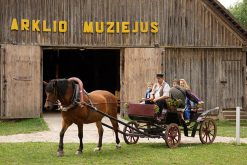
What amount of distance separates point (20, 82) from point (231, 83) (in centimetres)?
988

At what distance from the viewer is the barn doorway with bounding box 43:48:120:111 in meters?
32.8

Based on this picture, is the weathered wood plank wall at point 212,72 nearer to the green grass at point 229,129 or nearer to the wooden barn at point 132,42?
the wooden barn at point 132,42

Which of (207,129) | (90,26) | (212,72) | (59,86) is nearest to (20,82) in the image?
(90,26)

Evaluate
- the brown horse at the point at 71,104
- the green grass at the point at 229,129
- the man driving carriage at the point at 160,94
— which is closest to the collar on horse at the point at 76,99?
the brown horse at the point at 71,104

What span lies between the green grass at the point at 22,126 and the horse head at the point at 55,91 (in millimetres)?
6343

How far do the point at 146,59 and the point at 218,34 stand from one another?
12.0 ft

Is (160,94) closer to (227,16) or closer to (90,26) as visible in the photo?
(90,26)

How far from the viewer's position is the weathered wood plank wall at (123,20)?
22734 mm

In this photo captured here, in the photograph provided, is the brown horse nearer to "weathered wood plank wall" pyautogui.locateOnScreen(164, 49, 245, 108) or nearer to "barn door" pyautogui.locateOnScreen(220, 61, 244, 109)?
"weathered wood plank wall" pyautogui.locateOnScreen(164, 49, 245, 108)

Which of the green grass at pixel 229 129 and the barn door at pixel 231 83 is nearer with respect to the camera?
the green grass at pixel 229 129

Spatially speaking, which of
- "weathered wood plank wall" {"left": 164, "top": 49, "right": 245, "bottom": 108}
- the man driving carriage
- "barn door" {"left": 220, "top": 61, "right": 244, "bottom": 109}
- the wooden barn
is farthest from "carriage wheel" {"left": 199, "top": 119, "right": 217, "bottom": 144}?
"barn door" {"left": 220, "top": 61, "right": 244, "bottom": 109}

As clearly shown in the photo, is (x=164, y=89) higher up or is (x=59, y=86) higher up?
(x=59, y=86)

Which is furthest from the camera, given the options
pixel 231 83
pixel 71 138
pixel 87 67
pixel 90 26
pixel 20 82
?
pixel 87 67

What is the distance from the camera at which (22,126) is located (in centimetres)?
2080
